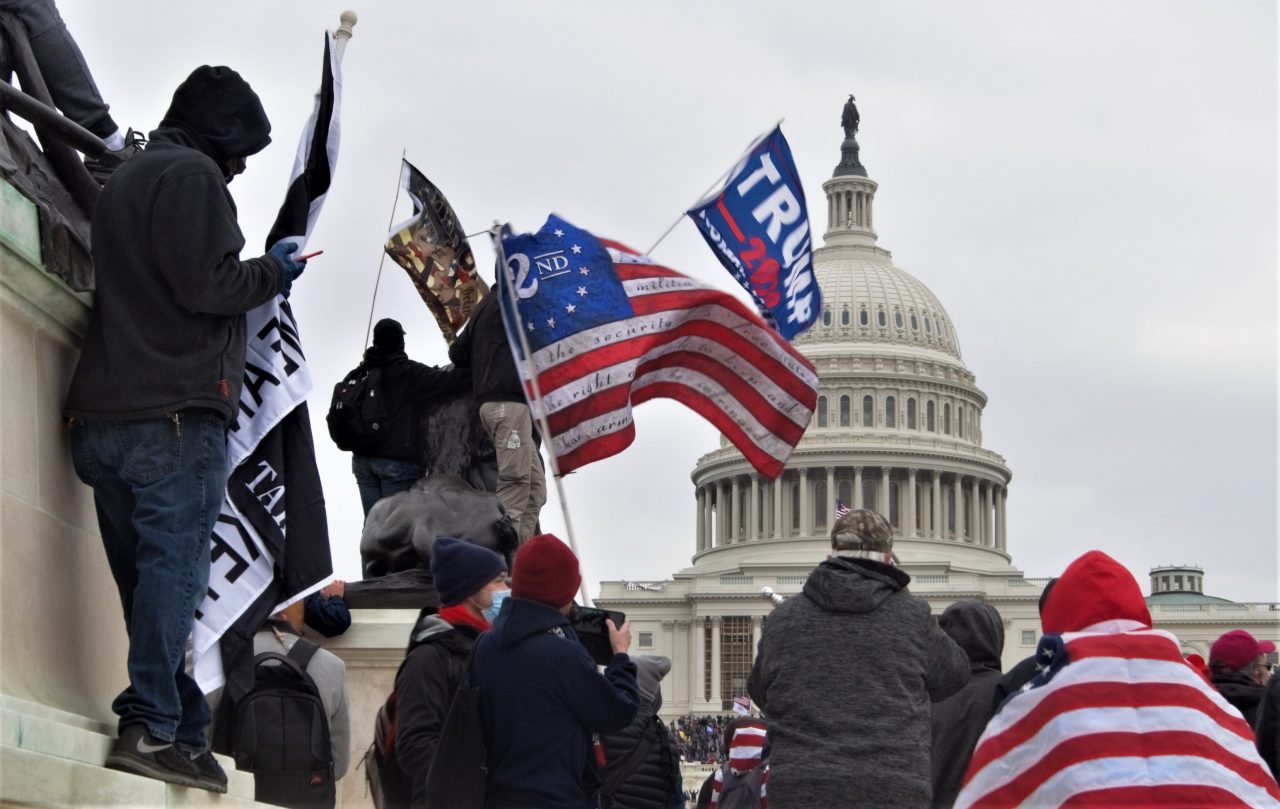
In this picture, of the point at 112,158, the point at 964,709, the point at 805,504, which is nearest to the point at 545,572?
the point at 964,709

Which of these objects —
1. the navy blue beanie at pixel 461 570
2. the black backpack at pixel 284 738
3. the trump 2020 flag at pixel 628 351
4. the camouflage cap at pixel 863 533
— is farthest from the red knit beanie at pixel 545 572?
the trump 2020 flag at pixel 628 351

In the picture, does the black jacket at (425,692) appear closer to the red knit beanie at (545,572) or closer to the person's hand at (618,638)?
the red knit beanie at (545,572)

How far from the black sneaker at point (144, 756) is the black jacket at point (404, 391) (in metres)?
4.74

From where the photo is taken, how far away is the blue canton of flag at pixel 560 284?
964 centimetres

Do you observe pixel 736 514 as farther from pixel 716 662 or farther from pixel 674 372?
pixel 674 372

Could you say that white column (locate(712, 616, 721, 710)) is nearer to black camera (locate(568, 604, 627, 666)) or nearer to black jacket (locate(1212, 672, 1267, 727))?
black jacket (locate(1212, 672, 1267, 727))

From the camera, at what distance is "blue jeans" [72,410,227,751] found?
556 centimetres

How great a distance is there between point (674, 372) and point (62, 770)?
5.56m

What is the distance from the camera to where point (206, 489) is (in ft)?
18.9

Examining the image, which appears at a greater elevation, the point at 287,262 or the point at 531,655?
the point at 287,262

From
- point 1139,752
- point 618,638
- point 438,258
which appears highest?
point 438,258

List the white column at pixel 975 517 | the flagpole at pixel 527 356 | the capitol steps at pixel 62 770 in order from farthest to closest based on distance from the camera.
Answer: the white column at pixel 975 517
the flagpole at pixel 527 356
the capitol steps at pixel 62 770

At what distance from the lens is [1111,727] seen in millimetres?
5496

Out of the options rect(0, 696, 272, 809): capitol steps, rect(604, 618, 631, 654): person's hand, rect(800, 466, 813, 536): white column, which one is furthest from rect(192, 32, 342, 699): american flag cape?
rect(800, 466, 813, 536): white column
